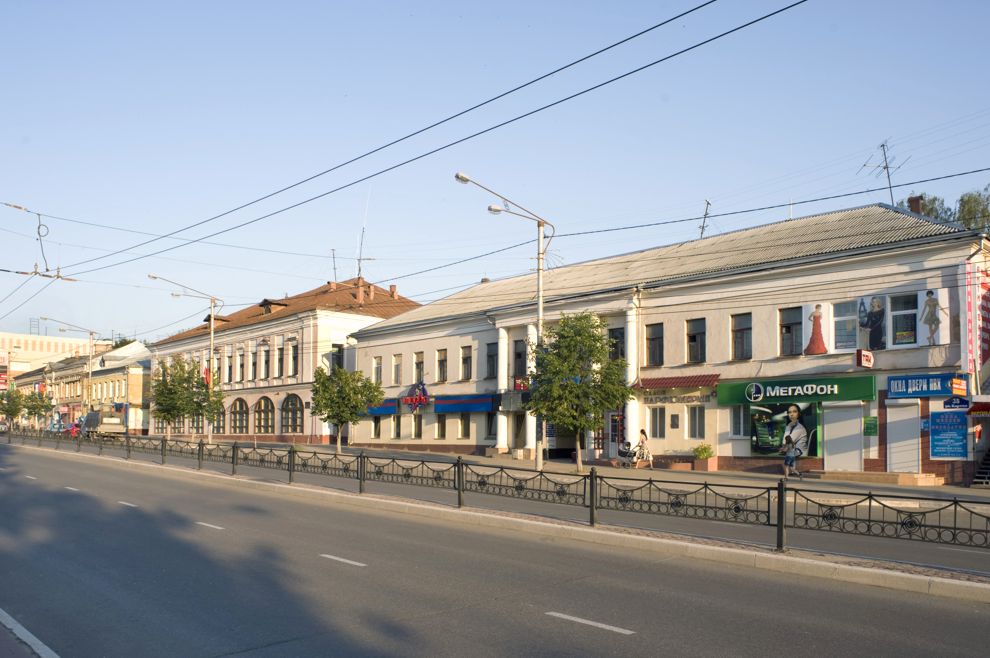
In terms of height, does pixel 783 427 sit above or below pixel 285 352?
below

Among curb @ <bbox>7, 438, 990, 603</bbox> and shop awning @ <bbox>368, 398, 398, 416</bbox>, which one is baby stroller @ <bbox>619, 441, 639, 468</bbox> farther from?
shop awning @ <bbox>368, 398, 398, 416</bbox>

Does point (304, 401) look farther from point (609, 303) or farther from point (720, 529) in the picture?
point (720, 529)

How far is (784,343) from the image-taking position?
3206 centimetres

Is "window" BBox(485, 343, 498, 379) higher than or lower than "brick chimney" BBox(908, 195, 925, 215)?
lower

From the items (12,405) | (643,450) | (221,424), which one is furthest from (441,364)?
(12,405)

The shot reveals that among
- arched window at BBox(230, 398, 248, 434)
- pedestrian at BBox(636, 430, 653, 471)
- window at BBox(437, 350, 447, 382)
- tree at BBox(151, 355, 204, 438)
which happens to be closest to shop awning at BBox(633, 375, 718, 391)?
pedestrian at BBox(636, 430, 653, 471)

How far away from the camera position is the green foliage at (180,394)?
47594 mm

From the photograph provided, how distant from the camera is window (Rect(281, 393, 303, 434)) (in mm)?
59250

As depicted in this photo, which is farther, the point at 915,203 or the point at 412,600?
the point at 915,203

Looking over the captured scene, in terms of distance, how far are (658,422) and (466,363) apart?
13655mm

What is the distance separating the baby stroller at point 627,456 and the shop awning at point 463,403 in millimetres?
9493

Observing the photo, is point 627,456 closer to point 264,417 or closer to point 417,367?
point 417,367

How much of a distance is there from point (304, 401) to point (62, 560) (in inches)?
1880

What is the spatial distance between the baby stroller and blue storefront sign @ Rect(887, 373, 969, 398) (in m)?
10.4
